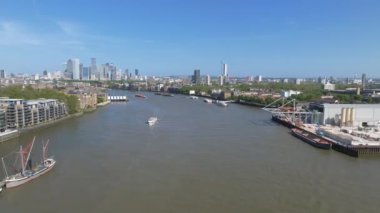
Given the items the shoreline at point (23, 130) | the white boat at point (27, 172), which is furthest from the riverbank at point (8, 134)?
the white boat at point (27, 172)

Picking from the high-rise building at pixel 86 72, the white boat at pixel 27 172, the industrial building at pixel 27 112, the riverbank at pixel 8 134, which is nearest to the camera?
the white boat at pixel 27 172

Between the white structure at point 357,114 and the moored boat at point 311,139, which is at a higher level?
the white structure at point 357,114

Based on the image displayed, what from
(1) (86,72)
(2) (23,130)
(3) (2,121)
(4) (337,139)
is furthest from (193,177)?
(1) (86,72)

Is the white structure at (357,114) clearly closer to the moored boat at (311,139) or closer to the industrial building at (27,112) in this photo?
the moored boat at (311,139)

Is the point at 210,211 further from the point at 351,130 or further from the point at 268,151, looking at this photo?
the point at 351,130

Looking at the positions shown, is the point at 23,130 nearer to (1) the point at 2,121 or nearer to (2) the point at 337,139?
(1) the point at 2,121

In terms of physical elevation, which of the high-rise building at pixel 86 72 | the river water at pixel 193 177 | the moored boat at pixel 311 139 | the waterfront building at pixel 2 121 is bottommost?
the river water at pixel 193 177

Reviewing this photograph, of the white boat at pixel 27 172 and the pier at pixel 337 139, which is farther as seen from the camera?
the pier at pixel 337 139
